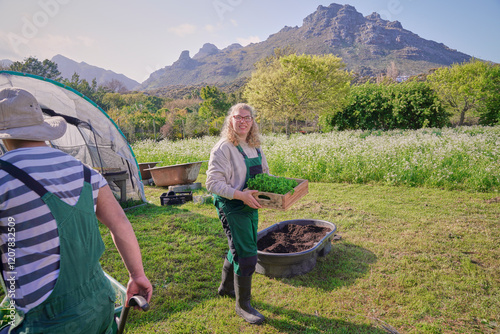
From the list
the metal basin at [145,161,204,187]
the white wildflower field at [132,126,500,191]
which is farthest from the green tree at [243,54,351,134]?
the metal basin at [145,161,204,187]

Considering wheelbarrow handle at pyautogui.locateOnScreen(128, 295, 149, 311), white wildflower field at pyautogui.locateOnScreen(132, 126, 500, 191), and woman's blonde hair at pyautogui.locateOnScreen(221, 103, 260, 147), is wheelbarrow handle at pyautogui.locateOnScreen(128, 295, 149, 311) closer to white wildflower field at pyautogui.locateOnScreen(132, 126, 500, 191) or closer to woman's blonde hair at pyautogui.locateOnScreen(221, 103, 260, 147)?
woman's blonde hair at pyautogui.locateOnScreen(221, 103, 260, 147)

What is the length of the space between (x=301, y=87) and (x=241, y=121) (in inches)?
770

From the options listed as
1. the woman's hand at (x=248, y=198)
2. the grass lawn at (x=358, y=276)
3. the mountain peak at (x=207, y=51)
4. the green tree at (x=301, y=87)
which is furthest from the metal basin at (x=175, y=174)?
the mountain peak at (x=207, y=51)

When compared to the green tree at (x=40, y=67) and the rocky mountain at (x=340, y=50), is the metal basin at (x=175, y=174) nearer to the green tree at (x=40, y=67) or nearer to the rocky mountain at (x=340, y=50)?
the green tree at (x=40, y=67)

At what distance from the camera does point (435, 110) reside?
19.6 metres

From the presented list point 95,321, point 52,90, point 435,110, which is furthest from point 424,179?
point 435,110

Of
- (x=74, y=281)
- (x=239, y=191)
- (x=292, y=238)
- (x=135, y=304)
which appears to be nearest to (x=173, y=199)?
(x=292, y=238)

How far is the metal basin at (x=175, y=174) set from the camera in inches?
359

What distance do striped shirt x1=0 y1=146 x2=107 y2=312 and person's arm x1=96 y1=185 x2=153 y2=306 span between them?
30 cm

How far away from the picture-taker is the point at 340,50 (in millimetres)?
107000

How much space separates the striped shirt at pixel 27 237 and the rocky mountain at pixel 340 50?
8340 cm

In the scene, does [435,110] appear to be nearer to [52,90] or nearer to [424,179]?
[424,179]

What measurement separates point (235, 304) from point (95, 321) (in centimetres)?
220

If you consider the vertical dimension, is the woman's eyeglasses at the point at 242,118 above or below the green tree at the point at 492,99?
below
